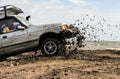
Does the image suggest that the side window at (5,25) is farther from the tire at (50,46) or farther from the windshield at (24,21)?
the tire at (50,46)

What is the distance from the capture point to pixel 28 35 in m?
14.4

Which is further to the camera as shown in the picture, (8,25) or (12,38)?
(8,25)

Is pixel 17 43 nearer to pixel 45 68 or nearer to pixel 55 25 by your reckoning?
pixel 55 25

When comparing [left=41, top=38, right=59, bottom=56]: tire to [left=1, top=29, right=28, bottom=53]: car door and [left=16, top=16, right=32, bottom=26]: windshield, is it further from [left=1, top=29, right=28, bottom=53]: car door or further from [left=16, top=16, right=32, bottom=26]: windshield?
[left=16, top=16, right=32, bottom=26]: windshield

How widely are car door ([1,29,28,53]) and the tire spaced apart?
0.66 m

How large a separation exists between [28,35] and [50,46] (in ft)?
2.83

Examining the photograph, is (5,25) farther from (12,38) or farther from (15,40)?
(15,40)

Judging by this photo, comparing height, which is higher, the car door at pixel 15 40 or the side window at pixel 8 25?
the side window at pixel 8 25

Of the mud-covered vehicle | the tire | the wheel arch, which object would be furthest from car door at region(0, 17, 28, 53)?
the tire

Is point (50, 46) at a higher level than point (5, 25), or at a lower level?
lower

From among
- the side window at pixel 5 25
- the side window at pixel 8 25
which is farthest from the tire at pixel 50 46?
the side window at pixel 5 25

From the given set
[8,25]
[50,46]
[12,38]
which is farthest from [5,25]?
[50,46]

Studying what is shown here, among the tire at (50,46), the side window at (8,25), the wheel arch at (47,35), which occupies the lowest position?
the tire at (50,46)

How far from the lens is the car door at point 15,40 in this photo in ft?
47.3
